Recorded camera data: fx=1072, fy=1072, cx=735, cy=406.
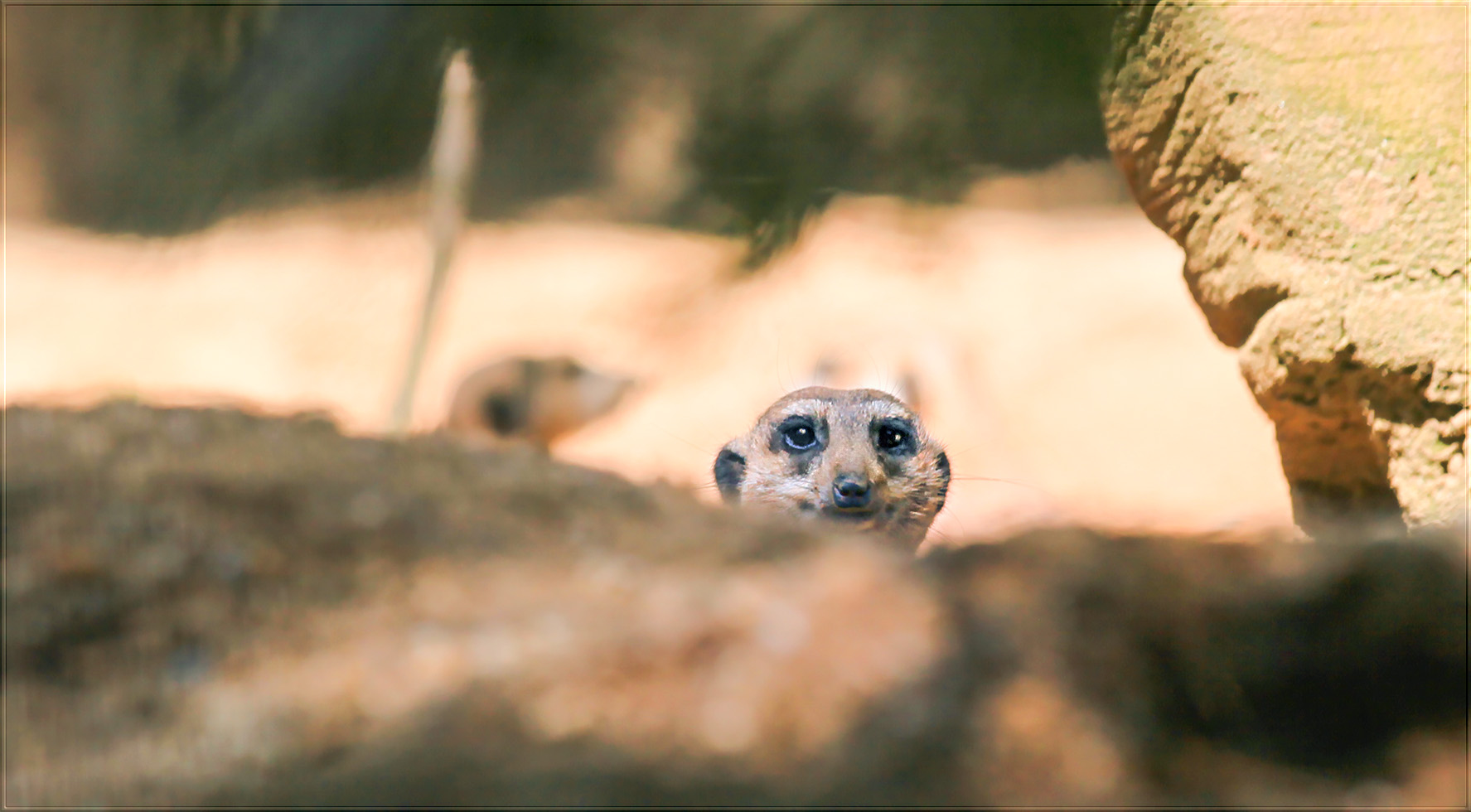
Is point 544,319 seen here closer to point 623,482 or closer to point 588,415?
point 588,415

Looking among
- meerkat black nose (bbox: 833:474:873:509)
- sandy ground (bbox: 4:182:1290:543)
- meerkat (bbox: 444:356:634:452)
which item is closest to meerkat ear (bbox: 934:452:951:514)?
meerkat black nose (bbox: 833:474:873:509)

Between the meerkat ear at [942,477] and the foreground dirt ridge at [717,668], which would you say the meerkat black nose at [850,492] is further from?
the foreground dirt ridge at [717,668]

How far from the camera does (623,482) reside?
1.70m

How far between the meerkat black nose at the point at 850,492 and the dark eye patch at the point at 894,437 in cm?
46

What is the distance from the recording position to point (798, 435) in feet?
11.9

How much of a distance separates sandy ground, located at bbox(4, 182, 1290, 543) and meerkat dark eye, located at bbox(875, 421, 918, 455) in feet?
6.46

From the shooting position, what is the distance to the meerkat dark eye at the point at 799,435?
3.59 meters

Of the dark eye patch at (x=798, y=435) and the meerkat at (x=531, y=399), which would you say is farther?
the meerkat at (x=531, y=399)

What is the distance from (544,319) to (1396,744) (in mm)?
10265

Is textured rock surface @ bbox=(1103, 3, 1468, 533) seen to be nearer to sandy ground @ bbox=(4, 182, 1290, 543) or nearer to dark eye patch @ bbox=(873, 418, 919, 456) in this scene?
dark eye patch @ bbox=(873, 418, 919, 456)

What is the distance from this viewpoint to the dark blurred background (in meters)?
3.69

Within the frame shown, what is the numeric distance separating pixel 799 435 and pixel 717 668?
8.23 ft

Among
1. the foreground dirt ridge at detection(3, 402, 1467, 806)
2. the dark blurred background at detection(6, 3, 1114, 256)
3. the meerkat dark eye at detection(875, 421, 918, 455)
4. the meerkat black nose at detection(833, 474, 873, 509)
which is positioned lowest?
the foreground dirt ridge at detection(3, 402, 1467, 806)

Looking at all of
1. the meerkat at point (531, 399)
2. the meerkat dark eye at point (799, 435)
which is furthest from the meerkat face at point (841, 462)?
the meerkat at point (531, 399)
